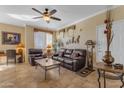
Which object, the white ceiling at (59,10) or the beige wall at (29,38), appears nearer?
the white ceiling at (59,10)

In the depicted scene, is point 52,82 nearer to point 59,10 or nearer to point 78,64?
point 78,64

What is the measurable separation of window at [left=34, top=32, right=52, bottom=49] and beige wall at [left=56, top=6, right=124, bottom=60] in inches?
101

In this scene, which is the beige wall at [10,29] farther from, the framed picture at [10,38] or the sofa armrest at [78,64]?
the sofa armrest at [78,64]

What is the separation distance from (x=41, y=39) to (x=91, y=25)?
4219 millimetres

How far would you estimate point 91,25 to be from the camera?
17.5 ft

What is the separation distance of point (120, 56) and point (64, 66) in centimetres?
242

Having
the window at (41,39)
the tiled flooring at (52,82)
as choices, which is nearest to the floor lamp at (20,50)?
the window at (41,39)

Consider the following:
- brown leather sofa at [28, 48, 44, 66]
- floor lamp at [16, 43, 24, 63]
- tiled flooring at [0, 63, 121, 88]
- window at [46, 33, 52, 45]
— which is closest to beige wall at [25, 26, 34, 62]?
floor lamp at [16, 43, 24, 63]

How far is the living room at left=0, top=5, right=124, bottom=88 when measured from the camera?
11.7 feet

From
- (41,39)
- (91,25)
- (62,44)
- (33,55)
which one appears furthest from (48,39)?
(91,25)

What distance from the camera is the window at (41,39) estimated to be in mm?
8073

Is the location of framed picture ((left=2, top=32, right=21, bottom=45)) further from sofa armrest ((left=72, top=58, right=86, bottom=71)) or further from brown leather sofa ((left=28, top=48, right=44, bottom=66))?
sofa armrest ((left=72, top=58, right=86, bottom=71))
